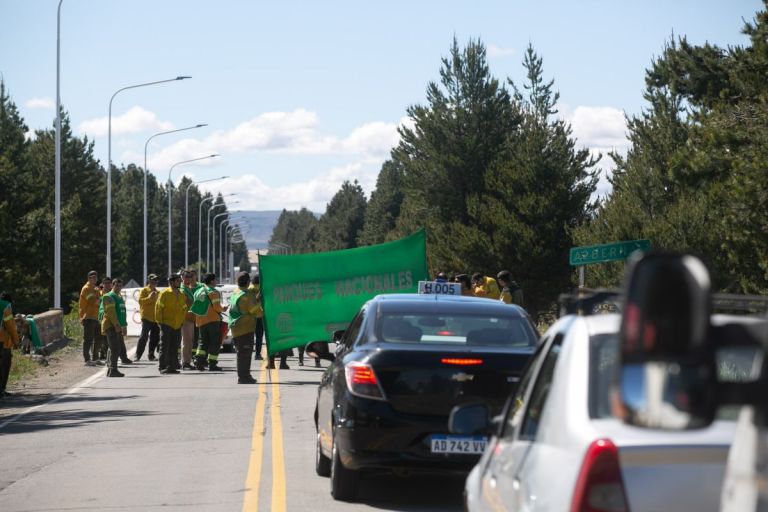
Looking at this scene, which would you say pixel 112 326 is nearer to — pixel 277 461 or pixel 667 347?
pixel 277 461

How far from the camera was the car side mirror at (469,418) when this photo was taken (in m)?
5.64

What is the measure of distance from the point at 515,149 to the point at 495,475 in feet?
220

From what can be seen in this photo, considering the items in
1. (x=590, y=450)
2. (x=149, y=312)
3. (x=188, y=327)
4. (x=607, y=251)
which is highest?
(x=607, y=251)

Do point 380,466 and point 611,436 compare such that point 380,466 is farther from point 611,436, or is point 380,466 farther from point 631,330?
point 631,330

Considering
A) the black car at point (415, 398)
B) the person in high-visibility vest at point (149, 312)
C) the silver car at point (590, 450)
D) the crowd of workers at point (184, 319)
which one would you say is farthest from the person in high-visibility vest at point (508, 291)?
the silver car at point (590, 450)

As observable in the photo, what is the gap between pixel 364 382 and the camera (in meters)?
9.38

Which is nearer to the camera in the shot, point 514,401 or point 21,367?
point 514,401

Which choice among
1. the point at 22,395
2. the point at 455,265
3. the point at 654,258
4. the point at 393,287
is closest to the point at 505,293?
the point at 393,287

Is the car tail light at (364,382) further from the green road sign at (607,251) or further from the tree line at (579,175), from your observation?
the tree line at (579,175)

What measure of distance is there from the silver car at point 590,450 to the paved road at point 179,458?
15.7 ft

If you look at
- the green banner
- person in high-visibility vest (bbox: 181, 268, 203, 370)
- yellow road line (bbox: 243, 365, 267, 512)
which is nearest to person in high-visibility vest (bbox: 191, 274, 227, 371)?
person in high-visibility vest (bbox: 181, 268, 203, 370)

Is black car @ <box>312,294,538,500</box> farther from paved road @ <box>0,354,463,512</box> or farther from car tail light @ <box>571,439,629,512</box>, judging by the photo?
car tail light @ <box>571,439,629,512</box>

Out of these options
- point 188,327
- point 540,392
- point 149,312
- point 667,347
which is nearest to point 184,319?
point 188,327

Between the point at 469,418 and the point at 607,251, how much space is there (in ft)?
35.5
